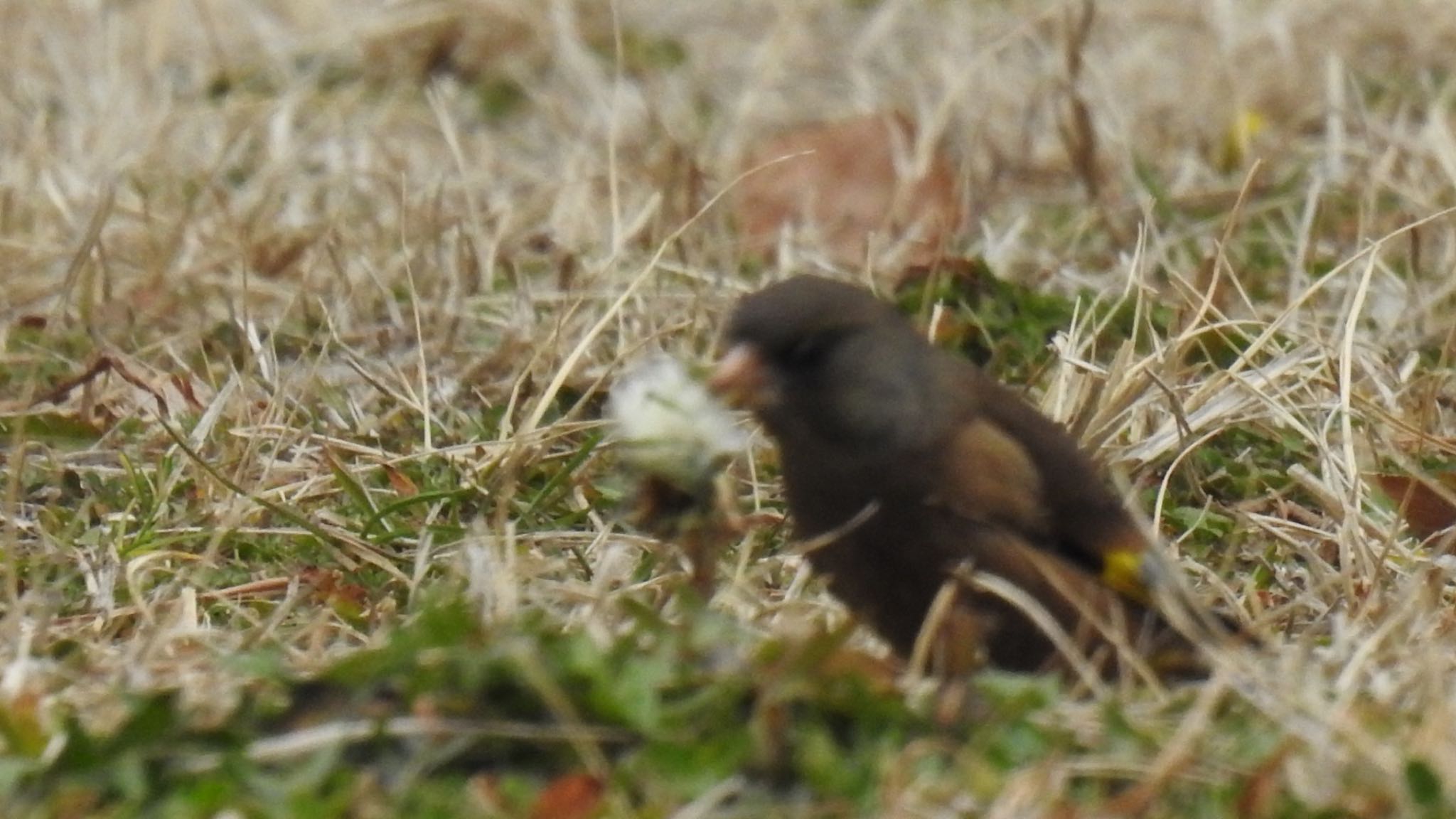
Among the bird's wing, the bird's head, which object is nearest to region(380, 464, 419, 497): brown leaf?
the bird's head

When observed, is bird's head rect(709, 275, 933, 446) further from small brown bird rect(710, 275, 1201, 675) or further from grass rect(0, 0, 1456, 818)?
grass rect(0, 0, 1456, 818)

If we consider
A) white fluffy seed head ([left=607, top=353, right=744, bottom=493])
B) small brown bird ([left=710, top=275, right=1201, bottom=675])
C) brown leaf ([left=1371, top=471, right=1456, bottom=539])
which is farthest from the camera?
brown leaf ([left=1371, top=471, right=1456, bottom=539])

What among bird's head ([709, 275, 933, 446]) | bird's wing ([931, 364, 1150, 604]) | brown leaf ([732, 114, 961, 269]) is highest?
bird's head ([709, 275, 933, 446])

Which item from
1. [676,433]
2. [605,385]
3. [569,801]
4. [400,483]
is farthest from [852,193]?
[569,801]

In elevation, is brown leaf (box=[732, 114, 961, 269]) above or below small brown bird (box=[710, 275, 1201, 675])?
below

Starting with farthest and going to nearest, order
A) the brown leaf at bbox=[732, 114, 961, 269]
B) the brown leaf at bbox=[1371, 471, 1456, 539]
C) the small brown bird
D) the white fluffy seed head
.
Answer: the brown leaf at bbox=[732, 114, 961, 269] < the brown leaf at bbox=[1371, 471, 1456, 539] < the small brown bird < the white fluffy seed head

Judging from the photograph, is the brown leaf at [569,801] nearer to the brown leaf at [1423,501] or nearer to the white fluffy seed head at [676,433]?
the white fluffy seed head at [676,433]

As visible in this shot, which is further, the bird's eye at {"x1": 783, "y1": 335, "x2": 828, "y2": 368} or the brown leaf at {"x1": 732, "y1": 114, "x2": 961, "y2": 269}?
the brown leaf at {"x1": 732, "y1": 114, "x2": 961, "y2": 269}

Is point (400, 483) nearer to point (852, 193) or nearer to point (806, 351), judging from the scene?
point (806, 351)
